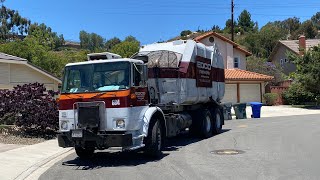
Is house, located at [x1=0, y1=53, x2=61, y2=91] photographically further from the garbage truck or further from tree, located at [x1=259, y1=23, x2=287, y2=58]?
tree, located at [x1=259, y1=23, x2=287, y2=58]

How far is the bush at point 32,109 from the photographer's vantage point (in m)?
17.8

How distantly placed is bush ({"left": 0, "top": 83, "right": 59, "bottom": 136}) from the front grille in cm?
663

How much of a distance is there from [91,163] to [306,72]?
105 ft

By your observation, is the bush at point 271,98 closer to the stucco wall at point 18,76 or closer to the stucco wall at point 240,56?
the stucco wall at point 240,56

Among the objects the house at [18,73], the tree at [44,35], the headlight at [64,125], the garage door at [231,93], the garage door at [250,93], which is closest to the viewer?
the headlight at [64,125]

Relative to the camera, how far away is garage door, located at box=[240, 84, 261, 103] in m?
44.2

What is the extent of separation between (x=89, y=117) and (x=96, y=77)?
1098 mm

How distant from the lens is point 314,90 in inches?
1581

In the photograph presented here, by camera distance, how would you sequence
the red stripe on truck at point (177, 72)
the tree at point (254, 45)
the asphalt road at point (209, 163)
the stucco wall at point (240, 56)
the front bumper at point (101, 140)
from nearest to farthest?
the asphalt road at point (209, 163) → the front bumper at point (101, 140) → the red stripe on truck at point (177, 72) → the stucco wall at point (240, 56) → the tree at point (254, 45)

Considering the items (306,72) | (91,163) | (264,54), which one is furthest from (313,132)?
(264,54)

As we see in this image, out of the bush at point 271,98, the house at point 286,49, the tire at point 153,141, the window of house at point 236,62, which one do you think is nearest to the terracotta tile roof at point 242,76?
the bush at point 271,98

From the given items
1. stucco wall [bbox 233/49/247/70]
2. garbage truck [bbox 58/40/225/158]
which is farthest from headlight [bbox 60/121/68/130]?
stucco wall [bbox 233/49/247/70]

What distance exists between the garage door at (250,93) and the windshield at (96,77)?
33415 mm

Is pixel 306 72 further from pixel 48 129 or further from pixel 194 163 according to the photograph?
pixel 194 163
